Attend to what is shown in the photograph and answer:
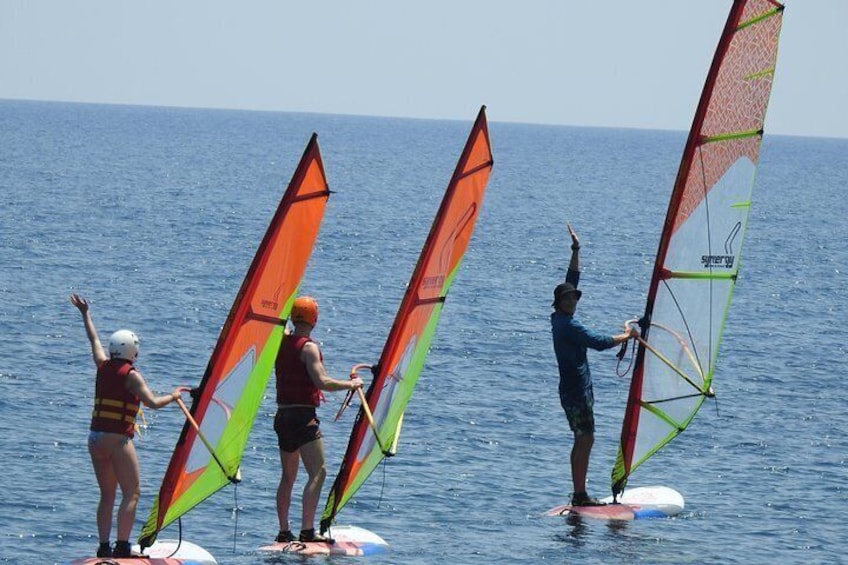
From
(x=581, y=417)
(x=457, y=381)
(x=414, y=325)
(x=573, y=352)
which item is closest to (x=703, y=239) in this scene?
(x=573, y=352)

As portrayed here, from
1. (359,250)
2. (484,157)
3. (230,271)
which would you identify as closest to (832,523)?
(484,157)

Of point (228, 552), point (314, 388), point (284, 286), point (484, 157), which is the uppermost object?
point (484, 157)

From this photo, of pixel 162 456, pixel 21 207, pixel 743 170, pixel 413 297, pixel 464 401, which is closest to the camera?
pixel 413 297

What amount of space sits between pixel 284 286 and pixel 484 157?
9.18 feet

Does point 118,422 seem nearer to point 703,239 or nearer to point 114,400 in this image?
point 114,400

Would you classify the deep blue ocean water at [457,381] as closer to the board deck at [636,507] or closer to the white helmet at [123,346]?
the board deck at [636,507]

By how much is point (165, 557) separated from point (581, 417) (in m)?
4.89

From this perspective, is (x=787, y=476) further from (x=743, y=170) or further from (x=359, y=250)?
(x=359, y=250)

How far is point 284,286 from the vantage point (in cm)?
1480

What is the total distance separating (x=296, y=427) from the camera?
1511 cm

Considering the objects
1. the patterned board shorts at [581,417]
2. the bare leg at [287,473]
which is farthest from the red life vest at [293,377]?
the patterned board shorts at [581,417]

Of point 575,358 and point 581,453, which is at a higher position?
point 575,358

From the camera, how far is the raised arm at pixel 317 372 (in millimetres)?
14684

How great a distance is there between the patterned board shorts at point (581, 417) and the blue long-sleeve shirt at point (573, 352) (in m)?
0.07
